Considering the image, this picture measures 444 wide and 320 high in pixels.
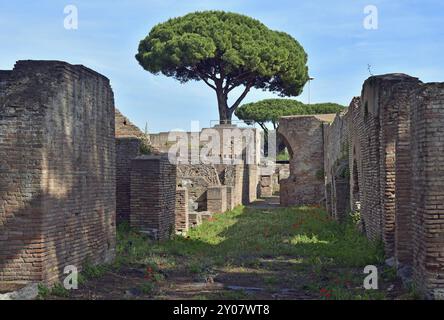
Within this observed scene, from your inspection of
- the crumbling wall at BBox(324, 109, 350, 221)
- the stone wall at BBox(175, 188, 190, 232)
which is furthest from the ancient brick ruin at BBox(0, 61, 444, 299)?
the crumbling wall at BBox(324, 109, 350, 221)

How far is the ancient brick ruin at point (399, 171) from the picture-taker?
19.7 feet

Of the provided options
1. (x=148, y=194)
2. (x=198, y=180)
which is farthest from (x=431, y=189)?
(x=198, y=180)

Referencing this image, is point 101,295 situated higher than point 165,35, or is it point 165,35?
point 165,35

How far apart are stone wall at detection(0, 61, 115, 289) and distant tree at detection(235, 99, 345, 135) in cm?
4385

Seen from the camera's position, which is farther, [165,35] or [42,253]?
[165,35]

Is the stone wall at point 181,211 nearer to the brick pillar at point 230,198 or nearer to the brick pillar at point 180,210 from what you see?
the brick pillar at point 180,210

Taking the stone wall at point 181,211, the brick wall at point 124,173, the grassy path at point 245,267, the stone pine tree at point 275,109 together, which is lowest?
the grassy path at point 245,267

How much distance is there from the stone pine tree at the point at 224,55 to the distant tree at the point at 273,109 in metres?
16.0

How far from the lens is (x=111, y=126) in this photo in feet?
30.6

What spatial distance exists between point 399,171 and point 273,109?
147 feet

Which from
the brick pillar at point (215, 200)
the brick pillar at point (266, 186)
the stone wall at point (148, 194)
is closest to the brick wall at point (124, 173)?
the stone wall at point (148, 194)
